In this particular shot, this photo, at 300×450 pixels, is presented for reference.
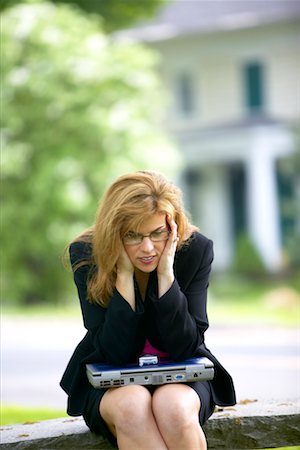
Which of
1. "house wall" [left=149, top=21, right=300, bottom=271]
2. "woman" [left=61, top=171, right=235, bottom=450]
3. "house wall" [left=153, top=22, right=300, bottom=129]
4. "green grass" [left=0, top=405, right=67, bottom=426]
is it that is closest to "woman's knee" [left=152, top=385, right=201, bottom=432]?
"woman" [left=61, top=171, right=235, bottom=450]

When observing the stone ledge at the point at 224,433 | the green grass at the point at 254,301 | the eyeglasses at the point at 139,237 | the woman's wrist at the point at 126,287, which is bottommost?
the green grass at the point at 254,301

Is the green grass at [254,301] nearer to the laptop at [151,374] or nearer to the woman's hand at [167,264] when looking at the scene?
the woman's hand at [167,264]

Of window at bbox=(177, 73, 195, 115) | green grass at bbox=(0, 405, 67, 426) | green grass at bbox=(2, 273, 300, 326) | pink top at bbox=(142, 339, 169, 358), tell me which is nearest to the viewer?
pink top at bbox=(142, 339, 169, 358)

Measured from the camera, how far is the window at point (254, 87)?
75.4ft

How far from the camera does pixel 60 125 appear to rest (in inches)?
721

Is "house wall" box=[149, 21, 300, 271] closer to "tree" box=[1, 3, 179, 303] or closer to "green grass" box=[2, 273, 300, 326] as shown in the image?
"green grass" box=[2, 273, 300, 326]

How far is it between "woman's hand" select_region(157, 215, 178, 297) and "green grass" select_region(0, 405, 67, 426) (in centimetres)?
226

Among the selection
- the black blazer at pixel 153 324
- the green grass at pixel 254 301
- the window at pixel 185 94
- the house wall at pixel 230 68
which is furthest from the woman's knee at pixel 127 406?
the window at pixel 185 94

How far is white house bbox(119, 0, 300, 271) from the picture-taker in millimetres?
22625

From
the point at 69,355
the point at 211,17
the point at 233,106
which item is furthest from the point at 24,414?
the point at 211,17

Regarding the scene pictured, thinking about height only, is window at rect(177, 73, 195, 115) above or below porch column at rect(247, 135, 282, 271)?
above

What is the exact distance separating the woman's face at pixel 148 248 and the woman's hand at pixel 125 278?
0.08 feet

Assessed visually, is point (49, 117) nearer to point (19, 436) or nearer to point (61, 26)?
point (61, 26)

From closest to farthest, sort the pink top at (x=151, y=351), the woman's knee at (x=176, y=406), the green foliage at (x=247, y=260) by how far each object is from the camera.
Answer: the woman's knee at (x=176, y=406) < the pink top at (x=151, y=351) < the green foliage at (x=247, y=260)
